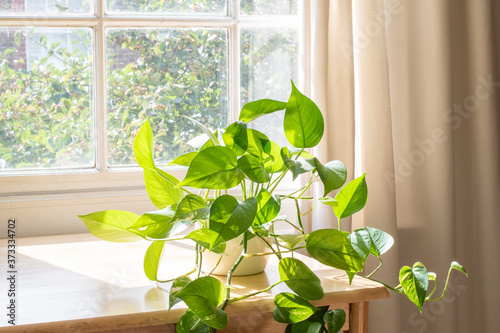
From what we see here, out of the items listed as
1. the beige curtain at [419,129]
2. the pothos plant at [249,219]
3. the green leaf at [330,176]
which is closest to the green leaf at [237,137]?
the pothos plant at [249,219]

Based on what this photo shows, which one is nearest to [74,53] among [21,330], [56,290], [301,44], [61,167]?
[61,167]

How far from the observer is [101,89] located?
1.44 metres

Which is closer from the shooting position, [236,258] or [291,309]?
[291,309]

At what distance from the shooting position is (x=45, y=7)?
1.41m

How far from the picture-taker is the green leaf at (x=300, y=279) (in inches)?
29.5

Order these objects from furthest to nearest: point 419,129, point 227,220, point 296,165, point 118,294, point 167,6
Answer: point 167,6 → point 419,129 → point 118,294 → point 296,165 → point 227,220

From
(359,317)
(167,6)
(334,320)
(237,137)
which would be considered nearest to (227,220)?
(237,137)

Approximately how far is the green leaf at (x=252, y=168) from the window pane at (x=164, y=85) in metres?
0.78

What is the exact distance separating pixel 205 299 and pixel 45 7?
1028 mm

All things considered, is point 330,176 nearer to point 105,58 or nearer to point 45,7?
point 105,58

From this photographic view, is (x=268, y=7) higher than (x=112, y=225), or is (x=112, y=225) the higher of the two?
(x=268, y=7)

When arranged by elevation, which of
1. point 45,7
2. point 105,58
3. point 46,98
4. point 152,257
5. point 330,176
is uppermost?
point 45,7

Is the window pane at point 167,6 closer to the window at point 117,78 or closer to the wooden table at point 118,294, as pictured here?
the window at point 117,78

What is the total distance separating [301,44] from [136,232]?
798 mm
